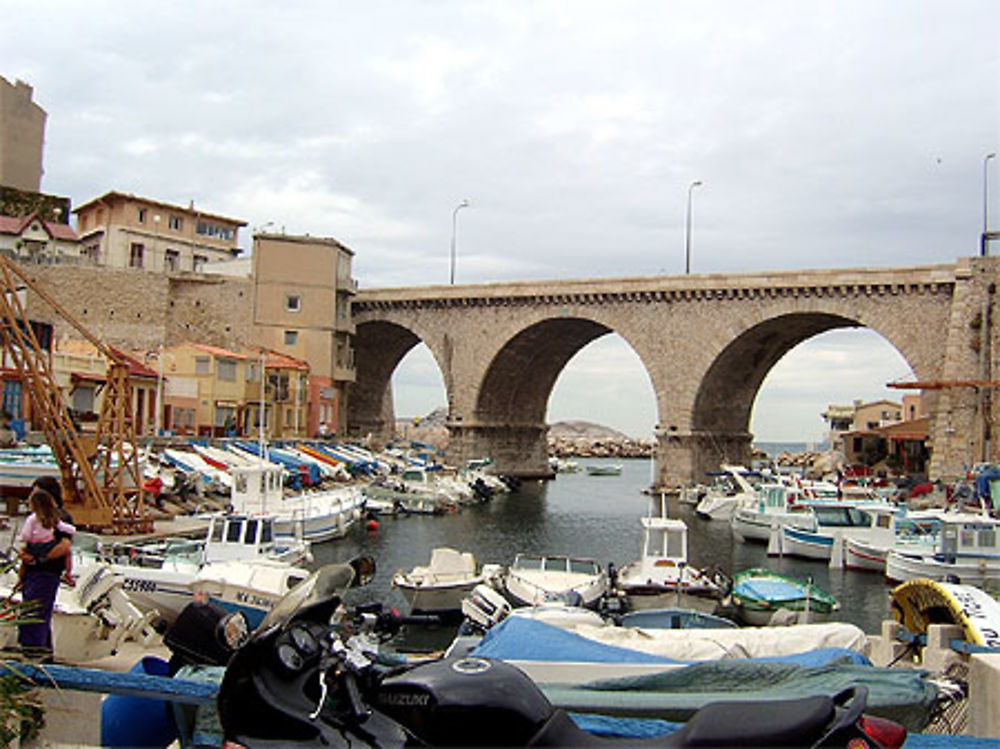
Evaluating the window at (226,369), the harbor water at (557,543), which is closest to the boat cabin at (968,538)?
the harbor water at (557,543)

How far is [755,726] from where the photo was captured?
3219 millimetres

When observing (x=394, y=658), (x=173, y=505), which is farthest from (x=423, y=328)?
(x=394, y=658)

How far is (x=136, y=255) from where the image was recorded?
199 ft

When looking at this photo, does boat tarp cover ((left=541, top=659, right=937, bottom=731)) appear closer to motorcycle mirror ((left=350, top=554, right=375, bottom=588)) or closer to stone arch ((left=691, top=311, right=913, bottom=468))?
motorcycle mirror ((left=350, top=554, right=375, bottom=588))

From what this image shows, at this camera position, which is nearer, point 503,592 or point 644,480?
point 503,592

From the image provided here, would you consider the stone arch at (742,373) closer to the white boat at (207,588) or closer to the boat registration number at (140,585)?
the white boat at (207,588)

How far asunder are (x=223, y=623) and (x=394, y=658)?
83 cm

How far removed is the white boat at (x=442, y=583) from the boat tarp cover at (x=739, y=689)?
1359 cm

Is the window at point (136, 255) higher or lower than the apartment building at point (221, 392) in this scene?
higher

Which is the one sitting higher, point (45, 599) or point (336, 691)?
point (336, 691)

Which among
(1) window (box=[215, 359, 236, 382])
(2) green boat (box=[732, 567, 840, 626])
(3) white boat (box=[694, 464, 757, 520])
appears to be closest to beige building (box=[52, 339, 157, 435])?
(1) window (box=[215, 359, 236, 382])

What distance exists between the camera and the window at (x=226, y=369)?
151 ft

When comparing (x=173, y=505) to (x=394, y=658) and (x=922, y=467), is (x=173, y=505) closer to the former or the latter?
(x=394, y=658)

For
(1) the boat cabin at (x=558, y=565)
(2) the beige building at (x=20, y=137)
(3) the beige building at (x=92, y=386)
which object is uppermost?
(2) the beige building at (x=20, y=137)
